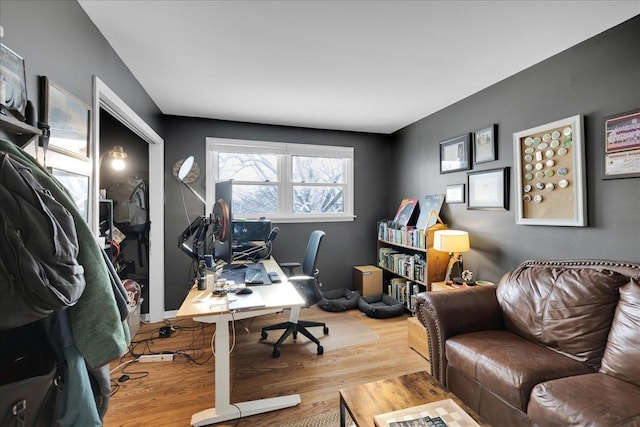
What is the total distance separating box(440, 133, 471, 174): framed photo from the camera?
9.55ft

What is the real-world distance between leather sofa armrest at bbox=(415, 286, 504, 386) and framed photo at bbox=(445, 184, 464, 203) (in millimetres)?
1201

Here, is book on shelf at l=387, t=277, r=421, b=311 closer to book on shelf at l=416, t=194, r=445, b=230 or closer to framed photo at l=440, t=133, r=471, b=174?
book on shelf at l=416, t=194, r=445, b=230

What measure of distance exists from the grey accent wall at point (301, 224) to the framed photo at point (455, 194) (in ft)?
4.05

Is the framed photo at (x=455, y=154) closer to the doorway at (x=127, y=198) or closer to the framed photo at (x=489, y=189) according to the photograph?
the framed photo at (x=489, y=189)

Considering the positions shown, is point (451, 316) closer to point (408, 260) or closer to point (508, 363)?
point (508, 363)

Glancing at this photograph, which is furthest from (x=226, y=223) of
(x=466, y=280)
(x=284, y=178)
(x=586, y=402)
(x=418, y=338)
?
(x=466, y=280)

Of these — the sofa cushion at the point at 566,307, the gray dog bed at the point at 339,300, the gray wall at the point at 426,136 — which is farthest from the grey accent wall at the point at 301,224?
the sofa cushion at the point at 566,307

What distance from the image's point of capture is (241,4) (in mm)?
1586

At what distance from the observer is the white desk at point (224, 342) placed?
1623mm

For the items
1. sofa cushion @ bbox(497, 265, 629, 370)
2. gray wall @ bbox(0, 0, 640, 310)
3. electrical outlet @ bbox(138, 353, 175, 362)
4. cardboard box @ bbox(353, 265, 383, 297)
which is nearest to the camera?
gray wall @ bbox(0, 0, 640, 310)

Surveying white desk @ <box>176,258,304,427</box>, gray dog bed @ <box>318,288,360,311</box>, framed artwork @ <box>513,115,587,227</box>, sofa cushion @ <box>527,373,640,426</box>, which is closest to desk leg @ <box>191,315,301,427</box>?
white desk @ <box>176,258,304,427</box>

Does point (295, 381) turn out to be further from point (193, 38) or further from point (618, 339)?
point (193, 38)

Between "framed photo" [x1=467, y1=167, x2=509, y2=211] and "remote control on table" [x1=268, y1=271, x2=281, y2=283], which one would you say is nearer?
"remote control on table" [x1=268, y1=271, x2=281, y2=283]

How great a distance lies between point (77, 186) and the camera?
1.49 meters
